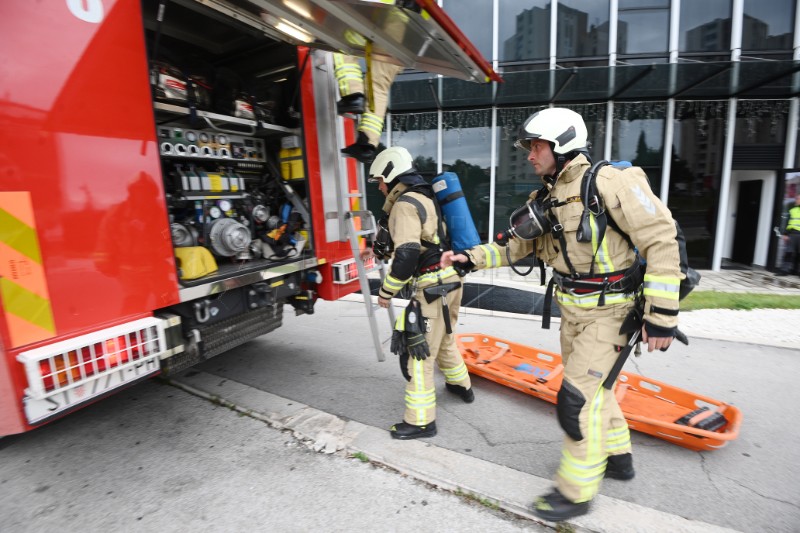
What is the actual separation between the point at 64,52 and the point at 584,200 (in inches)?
95.6

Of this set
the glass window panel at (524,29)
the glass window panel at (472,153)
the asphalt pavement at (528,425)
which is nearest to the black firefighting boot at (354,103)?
the asphalt pavement at (528,425)

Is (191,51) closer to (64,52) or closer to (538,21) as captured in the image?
(64,52)

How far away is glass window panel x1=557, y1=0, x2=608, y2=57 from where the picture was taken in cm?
793

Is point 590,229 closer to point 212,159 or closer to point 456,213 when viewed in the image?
point 456,213

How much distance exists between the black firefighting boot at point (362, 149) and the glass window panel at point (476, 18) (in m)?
6.71

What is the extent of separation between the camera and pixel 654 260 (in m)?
1.82

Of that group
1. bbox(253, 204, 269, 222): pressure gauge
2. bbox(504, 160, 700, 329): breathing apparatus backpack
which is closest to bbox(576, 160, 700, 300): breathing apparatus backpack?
bbox(504, 160, 700, 329): breathing apparatus backpack

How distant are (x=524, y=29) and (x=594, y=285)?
808 centimetres

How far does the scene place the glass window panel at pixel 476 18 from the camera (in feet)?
27.5

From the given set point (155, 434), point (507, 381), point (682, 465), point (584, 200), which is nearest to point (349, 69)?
point (584, 200)

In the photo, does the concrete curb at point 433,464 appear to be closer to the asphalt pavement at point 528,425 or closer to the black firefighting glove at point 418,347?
the asphalt pavement at point 528,425

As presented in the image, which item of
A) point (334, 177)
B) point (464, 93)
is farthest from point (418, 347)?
point (464, 93)

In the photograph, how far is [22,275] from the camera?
1673 millimetres

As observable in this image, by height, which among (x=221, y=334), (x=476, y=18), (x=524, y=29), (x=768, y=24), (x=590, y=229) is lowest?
(x=221, y=334)
